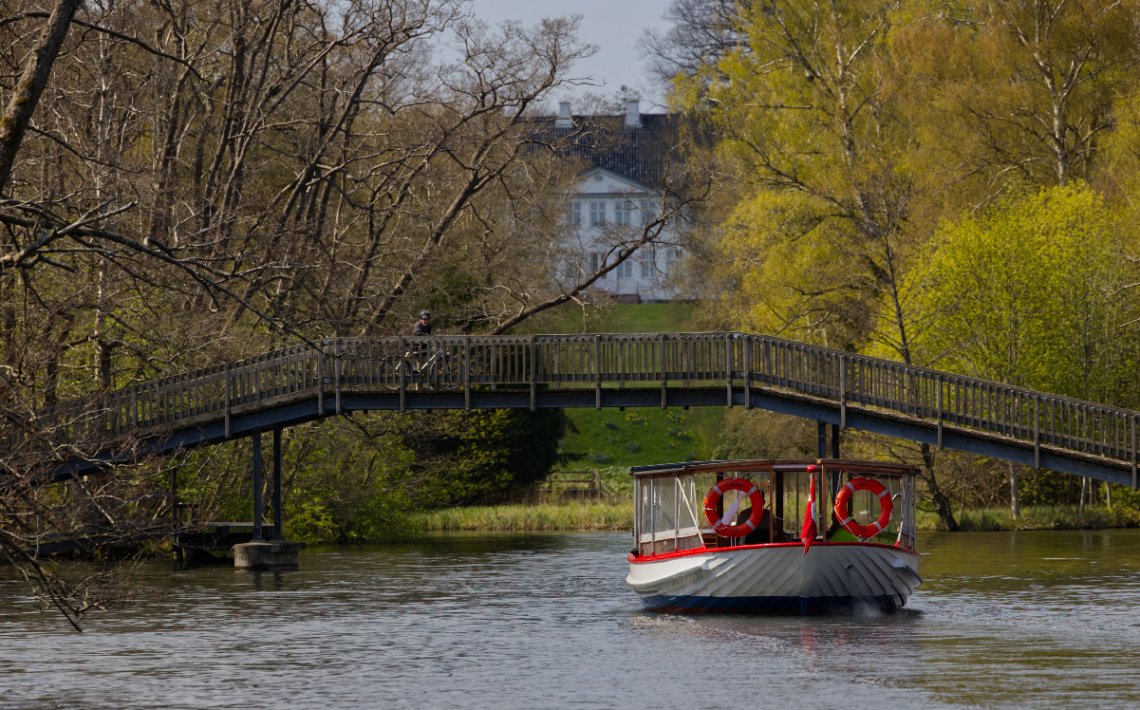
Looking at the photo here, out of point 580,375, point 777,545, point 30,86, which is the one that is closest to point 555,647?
point 777,545

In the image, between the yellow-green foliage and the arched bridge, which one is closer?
the arched bridge

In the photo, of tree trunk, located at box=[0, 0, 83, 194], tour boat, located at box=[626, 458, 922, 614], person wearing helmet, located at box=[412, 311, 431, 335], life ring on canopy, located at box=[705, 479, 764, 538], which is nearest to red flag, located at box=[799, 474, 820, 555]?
tour boat, located at box=[626, 458, 922, 614]

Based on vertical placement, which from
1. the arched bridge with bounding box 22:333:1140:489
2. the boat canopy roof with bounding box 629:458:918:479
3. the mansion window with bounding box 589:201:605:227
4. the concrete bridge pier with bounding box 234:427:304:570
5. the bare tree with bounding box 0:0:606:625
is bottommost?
the concrete bridge pier with bounding box 234:427:304:570

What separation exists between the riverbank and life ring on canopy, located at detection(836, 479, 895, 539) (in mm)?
21688

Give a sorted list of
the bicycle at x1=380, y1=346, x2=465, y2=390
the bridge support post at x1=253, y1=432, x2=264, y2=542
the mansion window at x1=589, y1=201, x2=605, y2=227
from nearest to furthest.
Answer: the bicycle at x1=380, y1=346, x2=465, y2=390 < the bridge support post at x1=253, y1=432, x2=264, y2=542 < the mansion window at x1=589, y1=201, x2=605, y2=227

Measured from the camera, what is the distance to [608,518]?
5000cm

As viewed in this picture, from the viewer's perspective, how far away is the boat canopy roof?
2511cm

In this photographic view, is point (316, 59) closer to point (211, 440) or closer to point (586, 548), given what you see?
point (211, 440)

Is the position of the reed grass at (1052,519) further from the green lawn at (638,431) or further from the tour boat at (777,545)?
the green lawn at (638,431)

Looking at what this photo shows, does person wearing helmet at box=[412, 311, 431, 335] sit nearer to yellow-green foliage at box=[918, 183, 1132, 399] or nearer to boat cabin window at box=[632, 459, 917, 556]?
boat cabin window at box=[632, 459, 917, 556]

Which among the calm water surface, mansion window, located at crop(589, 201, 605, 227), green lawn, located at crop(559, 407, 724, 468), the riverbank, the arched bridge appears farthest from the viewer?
mansion window, located at crop(589, 201, 605, 227)

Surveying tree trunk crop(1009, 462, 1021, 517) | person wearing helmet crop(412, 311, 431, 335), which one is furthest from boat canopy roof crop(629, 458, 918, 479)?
tree trunk crop(1009, 462, 1021, 517)

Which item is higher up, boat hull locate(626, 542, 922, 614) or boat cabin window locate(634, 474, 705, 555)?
boat cabin window locate(634, 474, 705, 555)

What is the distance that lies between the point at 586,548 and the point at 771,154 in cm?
1779
